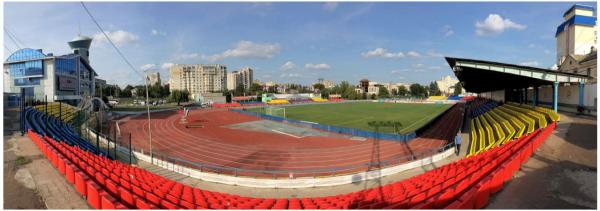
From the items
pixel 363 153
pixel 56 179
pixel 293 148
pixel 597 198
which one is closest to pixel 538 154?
pixel 597 198

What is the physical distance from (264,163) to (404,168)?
30.0 ft

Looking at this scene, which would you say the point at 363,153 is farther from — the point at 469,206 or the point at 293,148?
the point at 469,206

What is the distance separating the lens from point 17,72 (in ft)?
153

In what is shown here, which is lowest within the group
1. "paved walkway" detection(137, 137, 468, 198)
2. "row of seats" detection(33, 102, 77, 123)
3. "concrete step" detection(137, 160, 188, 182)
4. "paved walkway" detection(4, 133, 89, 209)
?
"paved walkway" detection(137, 137, 468, 198)

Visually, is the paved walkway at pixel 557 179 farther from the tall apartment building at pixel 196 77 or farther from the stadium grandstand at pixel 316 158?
the tall apartment building at pixel 196 77

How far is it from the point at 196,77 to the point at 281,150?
17684 centimetres

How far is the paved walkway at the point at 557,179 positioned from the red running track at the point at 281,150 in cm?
657

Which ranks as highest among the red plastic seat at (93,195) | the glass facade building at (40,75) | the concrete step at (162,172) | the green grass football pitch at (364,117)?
the glass facade building at (40,75)

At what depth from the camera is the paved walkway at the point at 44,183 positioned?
8.04 m

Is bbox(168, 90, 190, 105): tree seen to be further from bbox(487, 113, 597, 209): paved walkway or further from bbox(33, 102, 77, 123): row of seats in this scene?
bbox(487, 113, 597, 209): paved walkway

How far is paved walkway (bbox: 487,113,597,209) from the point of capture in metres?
6.92

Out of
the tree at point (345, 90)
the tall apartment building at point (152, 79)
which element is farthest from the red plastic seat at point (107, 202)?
→ the tree at point (345, 90)

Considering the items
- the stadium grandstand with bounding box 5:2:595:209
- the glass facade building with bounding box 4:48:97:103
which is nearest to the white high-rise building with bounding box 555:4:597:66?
the stadium grandstand with bounding box 5:2:595:209

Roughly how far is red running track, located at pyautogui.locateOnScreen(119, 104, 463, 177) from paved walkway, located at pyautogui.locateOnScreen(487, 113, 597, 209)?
6.57 meters
